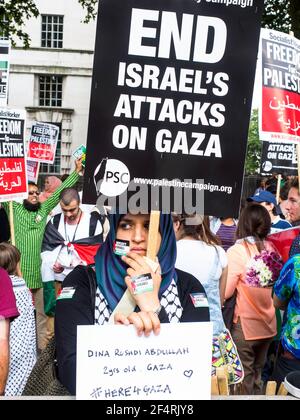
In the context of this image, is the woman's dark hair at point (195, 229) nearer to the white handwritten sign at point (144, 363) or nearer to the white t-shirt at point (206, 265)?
the white t-shirt at point (206, 265)

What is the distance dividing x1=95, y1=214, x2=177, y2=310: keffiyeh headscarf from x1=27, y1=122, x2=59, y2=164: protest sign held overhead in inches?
372

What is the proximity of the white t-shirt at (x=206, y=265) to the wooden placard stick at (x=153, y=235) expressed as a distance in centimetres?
196

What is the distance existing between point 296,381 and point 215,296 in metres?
1.95

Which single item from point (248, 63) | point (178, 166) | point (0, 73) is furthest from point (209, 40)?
point (0, 73)

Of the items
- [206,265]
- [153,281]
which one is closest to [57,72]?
[206,265]

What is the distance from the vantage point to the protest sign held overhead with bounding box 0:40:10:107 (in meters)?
6.80

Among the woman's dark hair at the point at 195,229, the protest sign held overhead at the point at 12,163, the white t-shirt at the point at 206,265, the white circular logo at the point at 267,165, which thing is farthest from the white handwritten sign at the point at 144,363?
the white circular logo at the point at 267,165

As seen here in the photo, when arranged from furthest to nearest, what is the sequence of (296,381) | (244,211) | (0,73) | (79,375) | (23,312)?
(0,73)
(244,211)
(23,312)
(296,381)
(79,375)

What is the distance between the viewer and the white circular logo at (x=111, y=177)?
2.60 metres

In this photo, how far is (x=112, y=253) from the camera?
2701mm

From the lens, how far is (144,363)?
7.57 feet

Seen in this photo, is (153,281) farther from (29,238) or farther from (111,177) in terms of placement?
(29,238)

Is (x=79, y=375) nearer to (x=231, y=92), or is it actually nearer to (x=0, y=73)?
(x=231, y=92)
